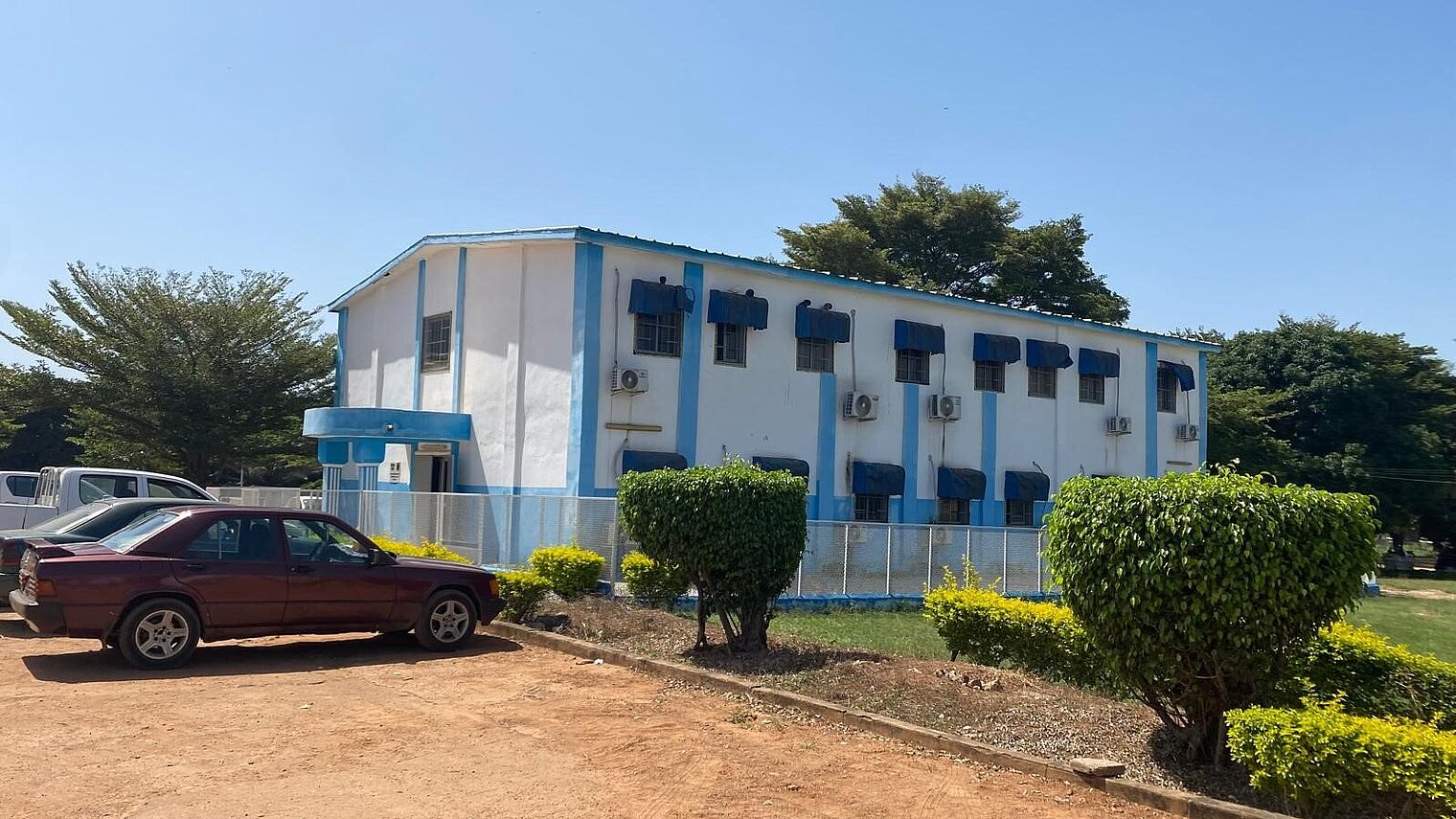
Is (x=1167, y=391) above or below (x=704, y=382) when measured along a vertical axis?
above

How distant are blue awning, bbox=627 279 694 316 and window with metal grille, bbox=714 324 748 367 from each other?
131 centimetres

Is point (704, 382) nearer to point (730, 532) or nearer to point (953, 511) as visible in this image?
point (953, 511)

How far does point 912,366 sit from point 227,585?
17054 millimetres

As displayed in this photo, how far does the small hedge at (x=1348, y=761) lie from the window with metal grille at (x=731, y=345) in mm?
15965

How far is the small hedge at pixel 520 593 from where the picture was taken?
12930 millimetres

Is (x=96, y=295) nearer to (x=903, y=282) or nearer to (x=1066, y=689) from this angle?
(x=903, y=282)

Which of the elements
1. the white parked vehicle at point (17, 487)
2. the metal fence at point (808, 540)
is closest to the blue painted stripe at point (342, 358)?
the metal fence at point (808, 540)

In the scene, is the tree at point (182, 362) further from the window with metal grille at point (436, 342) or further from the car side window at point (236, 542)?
the car side window at point (236, 542)

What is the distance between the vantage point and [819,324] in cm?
2261

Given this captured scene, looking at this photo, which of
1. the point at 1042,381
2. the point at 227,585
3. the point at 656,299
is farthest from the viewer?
the point at 1042,381

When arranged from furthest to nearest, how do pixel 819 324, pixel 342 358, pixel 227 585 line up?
pixel 342 358, pixel 819 324, pixel 227 585

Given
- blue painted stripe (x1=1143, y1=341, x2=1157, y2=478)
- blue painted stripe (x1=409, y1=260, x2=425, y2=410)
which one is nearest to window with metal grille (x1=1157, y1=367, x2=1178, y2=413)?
blue painted stripe (x1=1143, y1=341, x2=1157, y2=478)

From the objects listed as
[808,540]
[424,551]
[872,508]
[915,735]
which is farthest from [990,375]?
[915,735]

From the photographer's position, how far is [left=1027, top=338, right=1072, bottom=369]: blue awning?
26.1 metres
